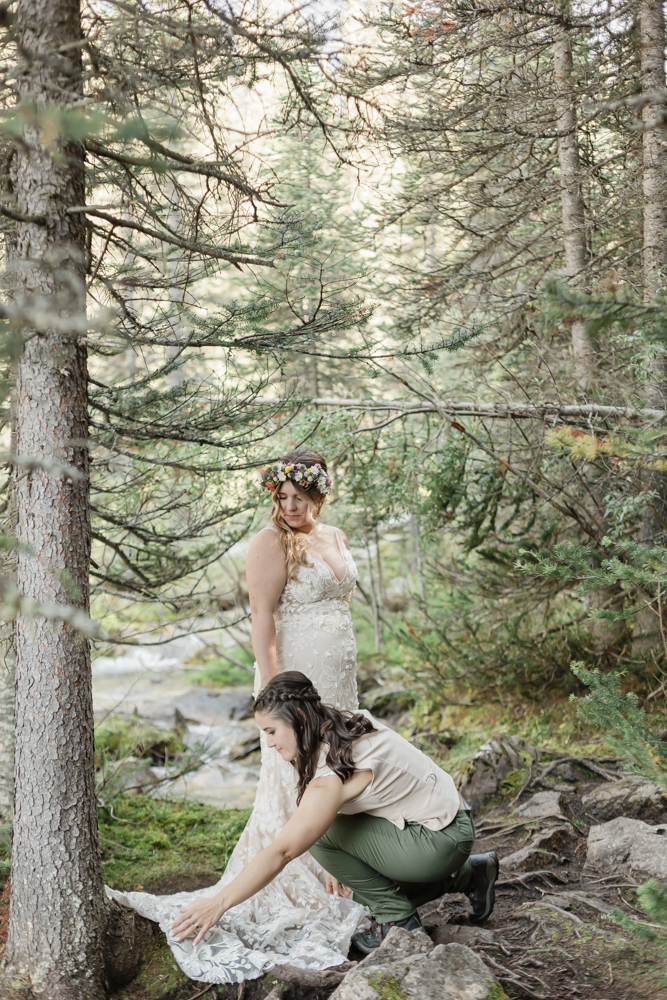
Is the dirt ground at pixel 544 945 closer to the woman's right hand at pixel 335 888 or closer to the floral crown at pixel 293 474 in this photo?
the woman's right hand at pixel 335 888

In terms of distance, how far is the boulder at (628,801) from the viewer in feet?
15.9

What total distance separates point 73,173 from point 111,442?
4.18ft

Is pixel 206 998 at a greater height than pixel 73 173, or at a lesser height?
lesser

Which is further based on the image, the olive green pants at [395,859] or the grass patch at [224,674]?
the grass patch at [224,674]

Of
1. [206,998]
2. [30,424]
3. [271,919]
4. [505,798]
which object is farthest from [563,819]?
[30,424]

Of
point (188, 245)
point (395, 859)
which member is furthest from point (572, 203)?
point (395, 859)

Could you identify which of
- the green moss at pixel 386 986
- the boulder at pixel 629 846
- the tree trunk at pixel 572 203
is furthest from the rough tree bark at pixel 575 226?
the green moss at pixel 386 986

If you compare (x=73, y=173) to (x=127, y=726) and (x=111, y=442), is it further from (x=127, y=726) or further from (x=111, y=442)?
(x=127, y=726)

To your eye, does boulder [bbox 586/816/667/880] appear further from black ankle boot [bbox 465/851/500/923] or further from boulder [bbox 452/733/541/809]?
boulder [bbox 452/733/541/809]

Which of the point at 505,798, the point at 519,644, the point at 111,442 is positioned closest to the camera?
the point at 111,442

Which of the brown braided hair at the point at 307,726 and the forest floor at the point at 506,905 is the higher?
the brown braided hair at the point at 307,726

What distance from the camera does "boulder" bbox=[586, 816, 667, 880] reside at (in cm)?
404

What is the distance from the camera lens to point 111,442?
388 centimetres

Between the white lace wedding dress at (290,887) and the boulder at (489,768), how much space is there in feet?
5.08
